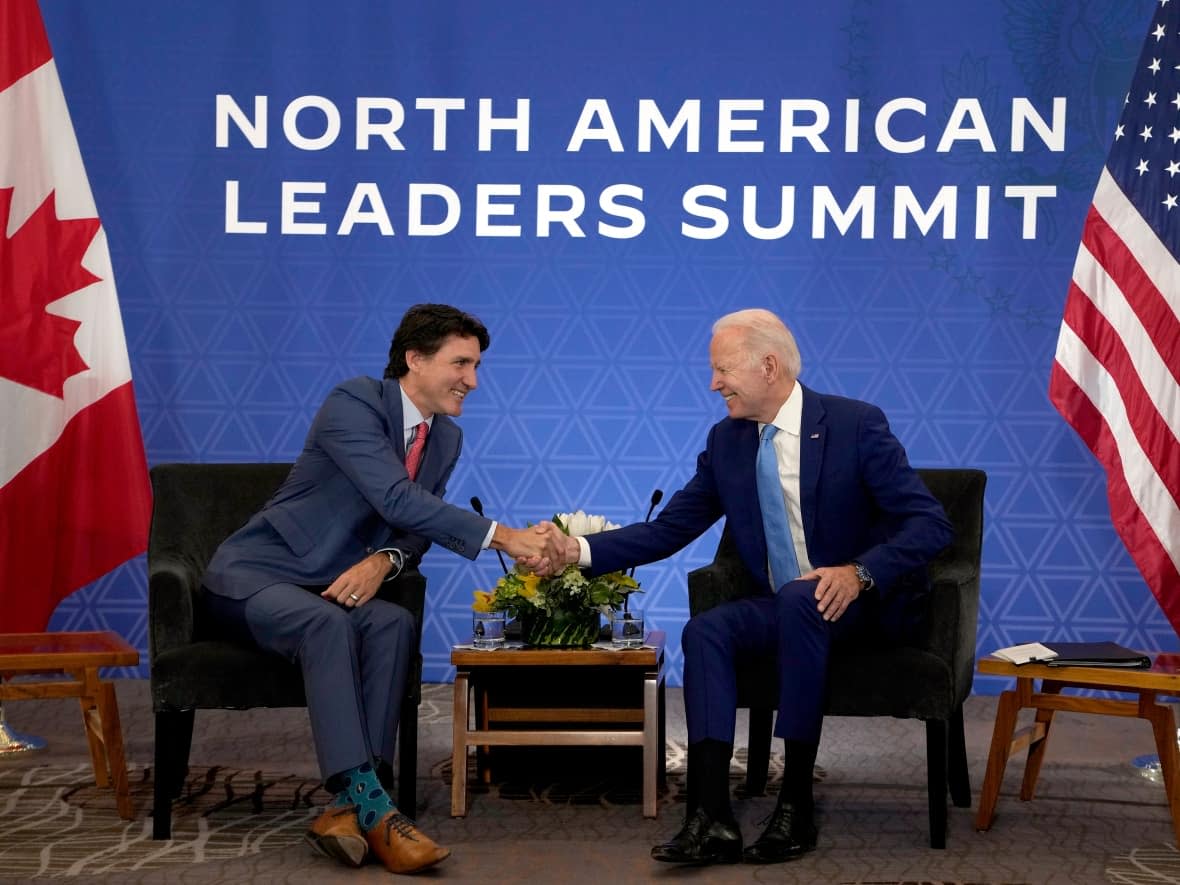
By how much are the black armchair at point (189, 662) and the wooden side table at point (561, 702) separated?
121mm

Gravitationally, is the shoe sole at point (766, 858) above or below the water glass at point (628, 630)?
below

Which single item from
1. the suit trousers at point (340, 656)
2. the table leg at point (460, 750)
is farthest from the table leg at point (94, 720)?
the table leg at point (460, 750)

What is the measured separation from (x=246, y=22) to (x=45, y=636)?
8.74 feet

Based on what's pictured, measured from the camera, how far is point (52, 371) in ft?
16.6

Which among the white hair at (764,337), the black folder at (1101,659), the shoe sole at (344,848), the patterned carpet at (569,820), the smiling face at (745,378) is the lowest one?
the patterned carpet at (569,820)

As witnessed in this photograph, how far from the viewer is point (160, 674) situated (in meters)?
3.16

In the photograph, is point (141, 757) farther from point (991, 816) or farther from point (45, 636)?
point (991, 816)

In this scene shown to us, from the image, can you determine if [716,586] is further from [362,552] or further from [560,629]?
[362,552]

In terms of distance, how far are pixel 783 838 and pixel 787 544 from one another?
0.73m

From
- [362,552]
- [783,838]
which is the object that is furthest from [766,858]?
[362,552]

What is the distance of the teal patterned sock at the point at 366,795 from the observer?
2957mm

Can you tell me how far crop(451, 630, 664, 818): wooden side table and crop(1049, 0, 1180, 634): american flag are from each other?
207 centimetres

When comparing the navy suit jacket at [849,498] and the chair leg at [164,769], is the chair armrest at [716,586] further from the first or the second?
the chair leg at [164,769]

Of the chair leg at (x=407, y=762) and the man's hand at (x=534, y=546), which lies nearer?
the chair leg at (x=407, y=762)
